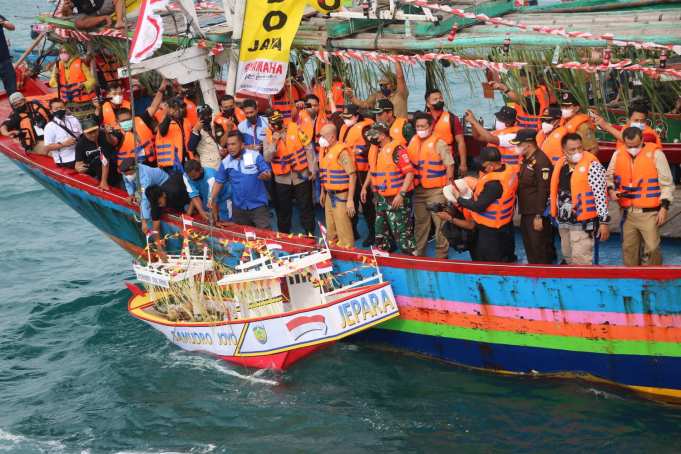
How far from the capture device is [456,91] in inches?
1335

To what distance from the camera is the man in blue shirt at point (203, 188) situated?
12336mm

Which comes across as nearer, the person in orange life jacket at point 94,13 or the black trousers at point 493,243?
the black trousers at point 493,243

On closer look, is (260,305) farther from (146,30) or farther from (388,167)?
(146,30)

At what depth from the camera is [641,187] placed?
9617mm

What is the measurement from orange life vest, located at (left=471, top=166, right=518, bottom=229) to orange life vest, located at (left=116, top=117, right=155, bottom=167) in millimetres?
A: 4811

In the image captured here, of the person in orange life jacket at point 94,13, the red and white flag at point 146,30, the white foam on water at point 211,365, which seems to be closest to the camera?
the red and white flag at point 146,30

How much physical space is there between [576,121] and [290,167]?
344 cm

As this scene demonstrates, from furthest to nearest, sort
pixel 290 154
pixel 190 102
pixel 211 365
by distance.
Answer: pixel 190 102, pixel 211 365, pixel 290 154

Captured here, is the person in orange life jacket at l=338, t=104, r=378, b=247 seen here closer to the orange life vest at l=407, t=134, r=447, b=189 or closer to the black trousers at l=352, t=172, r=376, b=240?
the black trousers at l=352, t=172, r=376, b=240

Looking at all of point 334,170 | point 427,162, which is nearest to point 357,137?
point 334,170

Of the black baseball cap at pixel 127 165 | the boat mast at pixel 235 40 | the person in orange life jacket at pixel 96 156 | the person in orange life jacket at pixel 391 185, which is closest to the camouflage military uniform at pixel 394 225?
the person in orange life jacket at pixel 391 185

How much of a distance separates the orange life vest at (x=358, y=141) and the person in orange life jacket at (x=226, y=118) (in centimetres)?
154

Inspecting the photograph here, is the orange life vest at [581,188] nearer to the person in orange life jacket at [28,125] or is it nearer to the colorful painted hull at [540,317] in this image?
the colorful painted hull at [540,317]

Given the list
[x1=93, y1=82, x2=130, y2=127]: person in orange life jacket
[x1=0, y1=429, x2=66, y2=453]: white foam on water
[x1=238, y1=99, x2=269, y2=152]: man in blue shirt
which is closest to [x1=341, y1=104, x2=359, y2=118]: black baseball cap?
[x1=238, y1=99, x2=269, y2=152]: man in blue shirt
